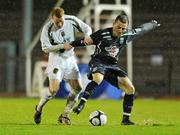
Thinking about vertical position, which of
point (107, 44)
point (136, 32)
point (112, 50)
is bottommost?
point (112, 50)

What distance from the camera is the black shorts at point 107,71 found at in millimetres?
14766

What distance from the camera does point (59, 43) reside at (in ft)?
50.1

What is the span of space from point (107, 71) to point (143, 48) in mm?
15335

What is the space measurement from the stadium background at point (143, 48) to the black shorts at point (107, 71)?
1353 cm

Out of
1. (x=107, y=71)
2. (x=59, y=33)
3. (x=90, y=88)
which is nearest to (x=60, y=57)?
(x=59, y=33)

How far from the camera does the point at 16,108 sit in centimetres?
2052

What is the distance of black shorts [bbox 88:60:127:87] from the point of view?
581 inches

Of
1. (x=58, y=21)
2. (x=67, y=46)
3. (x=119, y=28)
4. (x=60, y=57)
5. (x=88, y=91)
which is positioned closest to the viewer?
(x=88, y=91)

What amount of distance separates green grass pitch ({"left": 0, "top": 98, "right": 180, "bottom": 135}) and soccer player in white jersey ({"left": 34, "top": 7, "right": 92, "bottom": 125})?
36 centimetres

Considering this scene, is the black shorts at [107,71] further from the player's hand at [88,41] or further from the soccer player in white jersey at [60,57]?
the soccer player in white jersey at [60,57]

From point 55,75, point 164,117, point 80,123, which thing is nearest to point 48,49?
point 55,75

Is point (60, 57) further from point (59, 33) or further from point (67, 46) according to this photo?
point (67, 46)

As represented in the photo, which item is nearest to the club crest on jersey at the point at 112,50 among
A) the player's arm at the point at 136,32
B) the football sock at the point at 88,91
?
the player's arm at the point at 136,32

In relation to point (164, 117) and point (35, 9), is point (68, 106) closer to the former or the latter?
point (164, 117)
